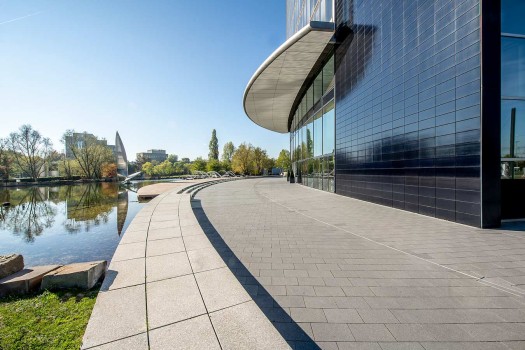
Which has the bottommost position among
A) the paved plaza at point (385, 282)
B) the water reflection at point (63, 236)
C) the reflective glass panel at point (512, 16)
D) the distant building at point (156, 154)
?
the water reflection at point (63, 236)

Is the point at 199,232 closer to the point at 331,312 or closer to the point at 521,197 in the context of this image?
the point at 331,312

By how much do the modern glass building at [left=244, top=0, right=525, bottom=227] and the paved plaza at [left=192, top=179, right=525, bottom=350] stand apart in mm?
1580

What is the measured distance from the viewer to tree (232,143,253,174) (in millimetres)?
62344

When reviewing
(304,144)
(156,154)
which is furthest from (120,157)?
(156,154)

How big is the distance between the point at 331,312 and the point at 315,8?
22639mm

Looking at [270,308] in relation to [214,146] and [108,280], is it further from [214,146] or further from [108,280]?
[214,146]

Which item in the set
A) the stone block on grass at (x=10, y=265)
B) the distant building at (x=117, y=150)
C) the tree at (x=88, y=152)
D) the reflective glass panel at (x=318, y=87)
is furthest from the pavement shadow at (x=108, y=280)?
the tree at (x=88, y=152)

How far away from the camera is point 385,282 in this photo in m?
3.95

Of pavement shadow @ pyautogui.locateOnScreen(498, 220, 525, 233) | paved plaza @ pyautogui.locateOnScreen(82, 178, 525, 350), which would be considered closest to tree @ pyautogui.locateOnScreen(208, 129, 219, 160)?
paved plaza @ pyautogui.locateOnScreen(82, 178, 525, 350)

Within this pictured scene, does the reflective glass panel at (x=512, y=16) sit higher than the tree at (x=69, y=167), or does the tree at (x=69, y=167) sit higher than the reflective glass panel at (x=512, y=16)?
the reflective glass panel at (x=512, y=16)

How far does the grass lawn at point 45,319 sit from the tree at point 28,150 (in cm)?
6444

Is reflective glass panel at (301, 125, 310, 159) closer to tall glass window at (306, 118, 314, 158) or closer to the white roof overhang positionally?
tall glass window at (306, 118, 314, 158)

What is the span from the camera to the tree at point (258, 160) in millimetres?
64062

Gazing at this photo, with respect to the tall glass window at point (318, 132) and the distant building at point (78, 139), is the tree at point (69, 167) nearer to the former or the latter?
the distant building at point (78, 139)
